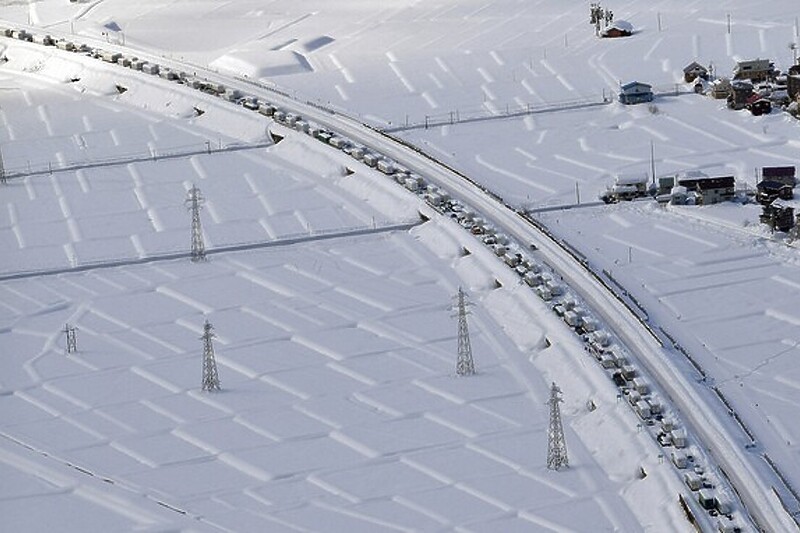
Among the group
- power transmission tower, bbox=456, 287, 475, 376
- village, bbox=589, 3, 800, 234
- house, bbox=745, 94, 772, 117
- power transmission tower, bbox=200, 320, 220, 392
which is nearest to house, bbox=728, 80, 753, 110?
village, bbox=589, 3, 800, 234

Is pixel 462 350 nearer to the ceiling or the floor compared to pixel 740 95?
nearer to the floor

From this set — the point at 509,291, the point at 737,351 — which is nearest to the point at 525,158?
the point at 509,291

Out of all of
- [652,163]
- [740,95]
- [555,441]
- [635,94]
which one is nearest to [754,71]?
[740,95]

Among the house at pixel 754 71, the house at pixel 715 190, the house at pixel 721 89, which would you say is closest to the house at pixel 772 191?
the house at pixel 715 190

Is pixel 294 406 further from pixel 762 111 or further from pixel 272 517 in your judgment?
pixel 762 111

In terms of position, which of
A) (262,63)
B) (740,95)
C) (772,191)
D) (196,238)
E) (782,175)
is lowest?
(772,191)

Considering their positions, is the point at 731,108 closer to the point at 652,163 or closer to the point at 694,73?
the point at 694,73
